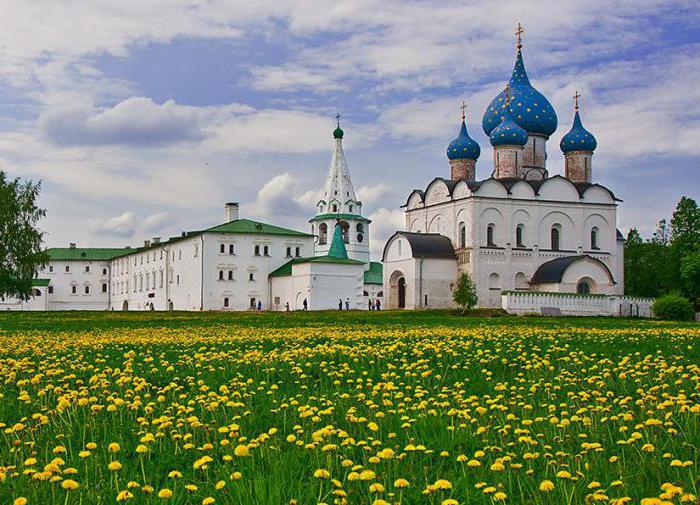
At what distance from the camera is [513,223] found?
5956cm

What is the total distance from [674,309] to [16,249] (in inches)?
1474

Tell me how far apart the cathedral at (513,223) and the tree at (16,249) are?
23439 millimetres

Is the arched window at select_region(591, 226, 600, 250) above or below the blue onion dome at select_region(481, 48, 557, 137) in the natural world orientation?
below

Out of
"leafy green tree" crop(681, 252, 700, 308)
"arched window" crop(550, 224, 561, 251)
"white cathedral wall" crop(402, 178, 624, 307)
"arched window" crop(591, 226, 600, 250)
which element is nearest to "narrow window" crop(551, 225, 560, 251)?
"arched window" crop(550, 224, 561, 251)

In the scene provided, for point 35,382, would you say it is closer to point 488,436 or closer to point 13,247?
point 488,436

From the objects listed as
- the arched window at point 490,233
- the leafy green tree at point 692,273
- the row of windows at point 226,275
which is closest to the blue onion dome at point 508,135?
the arched window at point 490,233

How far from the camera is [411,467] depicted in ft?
18.3

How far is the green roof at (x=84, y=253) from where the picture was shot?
103062mm

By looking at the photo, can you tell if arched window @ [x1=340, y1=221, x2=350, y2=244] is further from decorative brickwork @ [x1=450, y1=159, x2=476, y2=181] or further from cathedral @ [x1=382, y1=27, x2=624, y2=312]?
decorative brickwork @ [x1=450, y1=159, x2=476, y2=181]

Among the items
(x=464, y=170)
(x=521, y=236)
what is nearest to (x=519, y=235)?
(x=521, y=236)

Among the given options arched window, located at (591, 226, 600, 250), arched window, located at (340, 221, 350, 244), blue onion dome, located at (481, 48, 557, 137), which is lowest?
arched window, located at (591, 226, 600, 250)

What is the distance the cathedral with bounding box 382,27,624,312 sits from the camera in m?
57.9

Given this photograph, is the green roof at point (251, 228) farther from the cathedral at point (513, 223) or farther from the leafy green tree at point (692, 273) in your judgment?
the leafy green tree at point (692, 273)

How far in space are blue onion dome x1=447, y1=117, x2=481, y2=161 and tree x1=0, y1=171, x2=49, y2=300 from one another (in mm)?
29774
